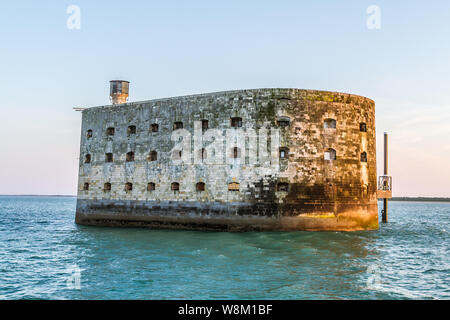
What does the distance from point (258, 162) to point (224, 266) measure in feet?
27.2

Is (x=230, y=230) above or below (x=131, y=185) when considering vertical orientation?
below

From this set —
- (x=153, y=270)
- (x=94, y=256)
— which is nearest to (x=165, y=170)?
(x=94, y=256)

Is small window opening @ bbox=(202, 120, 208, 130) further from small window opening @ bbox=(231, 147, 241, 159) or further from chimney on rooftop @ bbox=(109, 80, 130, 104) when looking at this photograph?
chimney on rooftop @ bbox=(109, 80, 130, 104)

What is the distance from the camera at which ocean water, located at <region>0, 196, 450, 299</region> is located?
34.8ft

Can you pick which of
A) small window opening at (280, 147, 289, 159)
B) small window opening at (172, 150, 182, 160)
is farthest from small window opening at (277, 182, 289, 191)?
small window opening at (172, 150, 182, 160)

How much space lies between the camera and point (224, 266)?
13.5 metres

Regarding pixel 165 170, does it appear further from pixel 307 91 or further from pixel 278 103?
pixel 307 91

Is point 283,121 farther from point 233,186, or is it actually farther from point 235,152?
point 233,186

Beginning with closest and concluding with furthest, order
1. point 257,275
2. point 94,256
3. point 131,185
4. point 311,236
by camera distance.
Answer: point 257,275 → point 94,256 → point 311,236 → point 131,185

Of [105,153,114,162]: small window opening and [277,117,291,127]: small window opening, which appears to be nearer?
[277,117,291,127]: small window opening

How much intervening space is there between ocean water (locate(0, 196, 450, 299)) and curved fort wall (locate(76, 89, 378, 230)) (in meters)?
1.19

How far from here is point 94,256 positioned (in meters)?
15.6

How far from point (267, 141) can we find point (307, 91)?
3117 millimetres

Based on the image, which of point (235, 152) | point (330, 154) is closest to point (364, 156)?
point (330, 154)
